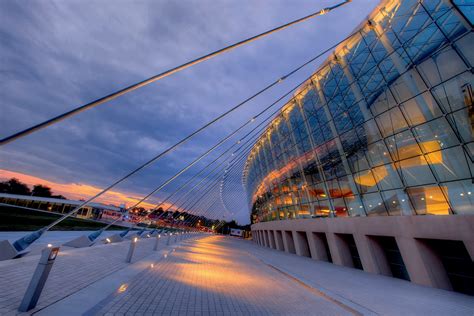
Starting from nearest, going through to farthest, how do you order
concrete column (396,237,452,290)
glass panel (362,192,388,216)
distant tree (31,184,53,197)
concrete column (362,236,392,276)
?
concrete column (396,237,452,290) → concrete column (362,236,392,276) → glass panel (362,192,388,216) → distant tree (31,184,53,197)

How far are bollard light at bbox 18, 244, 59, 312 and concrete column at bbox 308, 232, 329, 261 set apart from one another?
1806 cm

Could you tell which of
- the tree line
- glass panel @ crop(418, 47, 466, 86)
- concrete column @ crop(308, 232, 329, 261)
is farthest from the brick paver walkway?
the tree line

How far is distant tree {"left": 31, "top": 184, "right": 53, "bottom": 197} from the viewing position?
323 feet

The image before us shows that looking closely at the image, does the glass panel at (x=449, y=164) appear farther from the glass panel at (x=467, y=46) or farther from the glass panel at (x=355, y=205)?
the glass panel at (x=355, y=205)

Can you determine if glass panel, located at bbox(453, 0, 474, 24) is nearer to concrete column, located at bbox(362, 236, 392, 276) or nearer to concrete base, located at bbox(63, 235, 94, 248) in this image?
concrete column, located at bbox(362, 236, 392, 276)

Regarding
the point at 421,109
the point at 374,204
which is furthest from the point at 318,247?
the point at 421,109

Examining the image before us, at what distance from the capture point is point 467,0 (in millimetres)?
9617

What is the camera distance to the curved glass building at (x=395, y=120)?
952 centimetres

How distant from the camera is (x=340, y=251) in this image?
1465cm

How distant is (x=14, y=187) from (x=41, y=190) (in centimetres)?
1064

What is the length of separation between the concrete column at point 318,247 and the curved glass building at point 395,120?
340mm

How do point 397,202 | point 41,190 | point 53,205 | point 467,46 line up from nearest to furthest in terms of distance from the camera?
1. point 467,46
2. point 397,202
3. point 53,205
4. point 41,190

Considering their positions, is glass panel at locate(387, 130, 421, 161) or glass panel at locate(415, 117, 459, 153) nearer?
glass panel at locate(415, 117, 459, 153)

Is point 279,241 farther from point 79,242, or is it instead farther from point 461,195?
point 79,242
